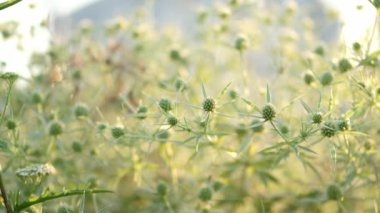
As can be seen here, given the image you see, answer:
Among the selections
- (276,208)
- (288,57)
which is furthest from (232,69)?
(276,208)

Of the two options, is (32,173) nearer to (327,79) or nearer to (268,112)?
(268,112)

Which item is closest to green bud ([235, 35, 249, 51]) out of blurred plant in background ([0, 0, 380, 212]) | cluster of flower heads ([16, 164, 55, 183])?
blurred plant in background ([0, 0, 380, 212])

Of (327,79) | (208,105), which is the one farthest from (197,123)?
(327,79)

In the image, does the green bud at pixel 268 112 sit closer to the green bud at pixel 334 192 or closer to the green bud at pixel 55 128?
the green bud at pixel 334 192

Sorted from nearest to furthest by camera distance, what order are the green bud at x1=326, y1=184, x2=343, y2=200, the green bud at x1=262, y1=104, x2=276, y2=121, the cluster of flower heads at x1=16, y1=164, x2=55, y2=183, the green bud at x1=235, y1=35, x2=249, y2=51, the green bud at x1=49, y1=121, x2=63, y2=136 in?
the cluster of flower heads at x1=16, y1=164, x2=55, y2=183
the green bud at x1=262, y1=104, x2=276, y2=121
the green bud at x1=326, y1=184, x2=343, y2=200
the green bud at x1=49, y1=121, x2=63, y2=136
the green bud at x1=235, y1=35, x2=249, y2=51

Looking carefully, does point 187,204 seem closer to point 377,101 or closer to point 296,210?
point 296,210

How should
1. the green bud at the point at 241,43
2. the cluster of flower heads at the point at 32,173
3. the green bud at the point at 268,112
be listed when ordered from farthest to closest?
the green bud at the point at 241,43 < the green bud at the point at 268,112 < the cluster of flower heads at the point at 32,173

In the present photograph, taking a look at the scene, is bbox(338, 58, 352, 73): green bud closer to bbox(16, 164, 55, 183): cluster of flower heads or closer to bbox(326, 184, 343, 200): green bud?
bbox(326, 184, 343, 200): green bud

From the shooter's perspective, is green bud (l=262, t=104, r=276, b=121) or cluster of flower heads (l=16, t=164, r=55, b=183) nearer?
cluster of flower heads (l=16, t=164, r=55, b=183)

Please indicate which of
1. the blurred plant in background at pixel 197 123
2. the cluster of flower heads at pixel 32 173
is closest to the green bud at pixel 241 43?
the blurred plant in background at pixel 197 123
